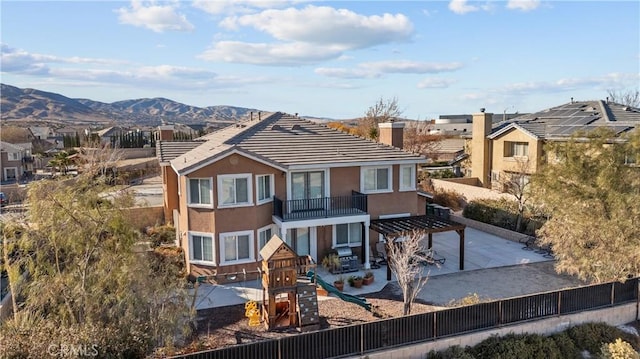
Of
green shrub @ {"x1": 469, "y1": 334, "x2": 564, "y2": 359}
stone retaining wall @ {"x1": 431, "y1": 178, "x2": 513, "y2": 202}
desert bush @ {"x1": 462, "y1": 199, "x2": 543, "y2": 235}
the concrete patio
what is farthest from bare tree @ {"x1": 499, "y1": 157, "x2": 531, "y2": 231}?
green shrub @ {"x1": 469, "y1": 334, "x2": 564, "y2": 359}

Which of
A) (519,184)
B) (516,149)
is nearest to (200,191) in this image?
(519,184)

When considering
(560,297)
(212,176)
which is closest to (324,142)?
(212,176)

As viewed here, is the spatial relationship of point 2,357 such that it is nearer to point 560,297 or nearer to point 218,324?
point 218,324

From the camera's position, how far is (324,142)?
78.2ft

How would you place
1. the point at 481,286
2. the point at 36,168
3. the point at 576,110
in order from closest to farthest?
the point at 481,286
the point at 576,110
the point at 36,168

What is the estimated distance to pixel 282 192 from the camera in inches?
829

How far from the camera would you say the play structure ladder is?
48.5 ft

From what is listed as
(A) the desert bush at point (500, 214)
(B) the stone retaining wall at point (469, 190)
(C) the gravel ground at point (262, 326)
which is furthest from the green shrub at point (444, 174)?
(C) the gravel ground at point (262, 326)

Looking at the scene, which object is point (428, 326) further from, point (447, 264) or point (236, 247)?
point (236, 247)

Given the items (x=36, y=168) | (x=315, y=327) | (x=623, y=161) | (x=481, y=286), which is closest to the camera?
(x=315, y=327)

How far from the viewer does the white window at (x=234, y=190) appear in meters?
19.3

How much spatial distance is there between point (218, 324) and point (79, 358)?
5.29 m

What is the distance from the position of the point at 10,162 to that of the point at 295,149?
52530 millimetres

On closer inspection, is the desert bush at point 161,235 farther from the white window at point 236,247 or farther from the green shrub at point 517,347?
the green shrub at point 517,347
